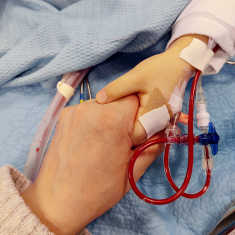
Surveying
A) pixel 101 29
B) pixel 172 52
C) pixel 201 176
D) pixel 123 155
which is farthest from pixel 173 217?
pixel 101 29

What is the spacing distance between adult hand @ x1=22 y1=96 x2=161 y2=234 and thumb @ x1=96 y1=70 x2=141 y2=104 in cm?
2

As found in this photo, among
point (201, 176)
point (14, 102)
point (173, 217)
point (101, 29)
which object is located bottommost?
point (173, 217)

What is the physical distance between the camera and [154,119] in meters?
0.57

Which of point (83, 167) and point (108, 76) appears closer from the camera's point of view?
point (83, 167)

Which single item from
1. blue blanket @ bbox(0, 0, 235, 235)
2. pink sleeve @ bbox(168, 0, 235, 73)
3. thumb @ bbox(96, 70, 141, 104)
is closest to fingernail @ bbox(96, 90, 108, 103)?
thumb @ bbox(96, 70, 141, 104)

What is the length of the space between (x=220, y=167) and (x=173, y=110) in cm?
25

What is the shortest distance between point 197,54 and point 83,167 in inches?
15.7

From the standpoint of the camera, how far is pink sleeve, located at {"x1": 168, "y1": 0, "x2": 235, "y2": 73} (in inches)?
23.7

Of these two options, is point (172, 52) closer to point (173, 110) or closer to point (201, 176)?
point (173, 110)

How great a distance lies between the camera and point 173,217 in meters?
0.70

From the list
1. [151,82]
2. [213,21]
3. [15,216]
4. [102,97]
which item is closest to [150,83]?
[151,82]

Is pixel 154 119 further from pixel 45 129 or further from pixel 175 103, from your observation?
pixel 45 129

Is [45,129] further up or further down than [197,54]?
further down

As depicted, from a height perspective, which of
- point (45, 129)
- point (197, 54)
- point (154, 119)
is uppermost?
point (197, 54)
